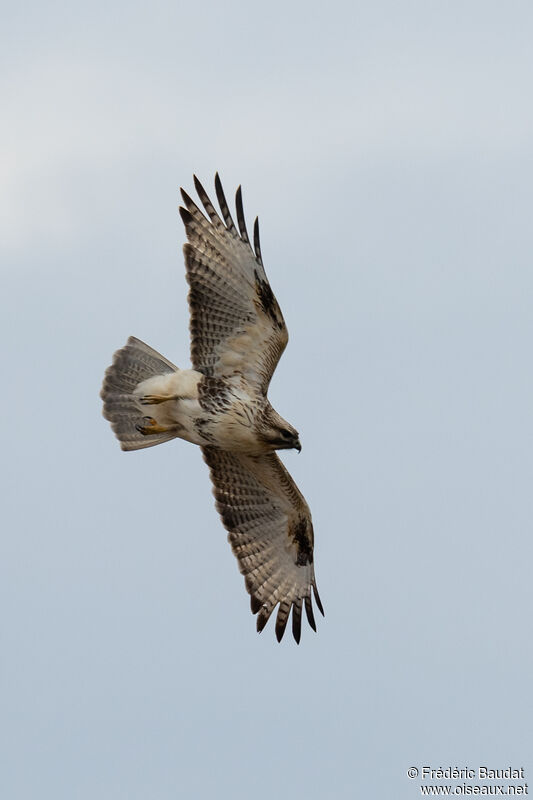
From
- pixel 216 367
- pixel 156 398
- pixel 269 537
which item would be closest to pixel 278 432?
pixel 216 367

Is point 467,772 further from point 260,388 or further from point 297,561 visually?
point 260,388

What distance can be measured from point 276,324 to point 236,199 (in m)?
1.09

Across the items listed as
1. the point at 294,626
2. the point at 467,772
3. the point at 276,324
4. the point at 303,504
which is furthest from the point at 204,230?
the point at 467,772

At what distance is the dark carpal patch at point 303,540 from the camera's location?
11453mm

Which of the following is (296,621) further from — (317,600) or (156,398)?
(156,398)

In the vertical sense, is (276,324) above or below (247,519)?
above

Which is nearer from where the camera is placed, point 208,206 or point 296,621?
point 208,206

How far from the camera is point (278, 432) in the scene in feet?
32.9

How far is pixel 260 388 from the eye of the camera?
10227 millimetres

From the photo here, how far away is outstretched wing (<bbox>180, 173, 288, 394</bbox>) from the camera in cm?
1009

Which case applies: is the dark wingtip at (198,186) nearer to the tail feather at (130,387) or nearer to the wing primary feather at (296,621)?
the tail feather at (130,387)

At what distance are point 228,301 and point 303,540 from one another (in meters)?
2.60

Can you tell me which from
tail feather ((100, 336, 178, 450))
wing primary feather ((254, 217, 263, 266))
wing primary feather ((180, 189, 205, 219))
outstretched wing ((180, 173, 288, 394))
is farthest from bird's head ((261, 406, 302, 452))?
wing primary feather ((180, 189, 205, 219))

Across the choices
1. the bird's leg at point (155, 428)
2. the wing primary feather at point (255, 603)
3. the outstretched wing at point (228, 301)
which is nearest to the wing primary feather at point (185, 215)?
the outstretched wing at point (228, 301)
